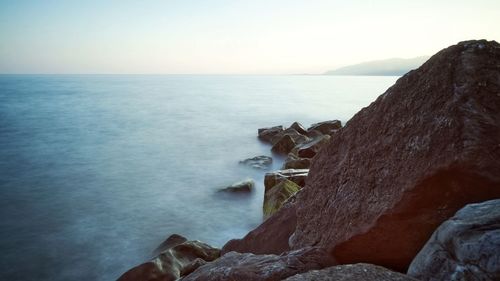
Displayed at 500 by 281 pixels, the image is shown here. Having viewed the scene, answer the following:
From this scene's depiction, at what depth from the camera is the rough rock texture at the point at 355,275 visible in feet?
9.66

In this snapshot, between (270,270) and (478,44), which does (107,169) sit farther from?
(478,44)

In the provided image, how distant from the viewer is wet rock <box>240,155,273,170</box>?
710 inches

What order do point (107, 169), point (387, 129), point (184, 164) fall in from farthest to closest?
A: point (184, 164)
point (107, 169)
point (387, 129)

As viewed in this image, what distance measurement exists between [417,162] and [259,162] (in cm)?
1525

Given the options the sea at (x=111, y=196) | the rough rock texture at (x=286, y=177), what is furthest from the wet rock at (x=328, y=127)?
the rough rock texture at (x=286, y=177)

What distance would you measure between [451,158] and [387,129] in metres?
1.00

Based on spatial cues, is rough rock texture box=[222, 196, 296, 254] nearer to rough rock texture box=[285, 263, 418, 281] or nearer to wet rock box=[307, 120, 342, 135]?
rough rock texture box=[285, 263, 418, 281]

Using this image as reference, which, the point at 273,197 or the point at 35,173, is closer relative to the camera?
→ the point at 273,197

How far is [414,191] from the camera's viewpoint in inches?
132

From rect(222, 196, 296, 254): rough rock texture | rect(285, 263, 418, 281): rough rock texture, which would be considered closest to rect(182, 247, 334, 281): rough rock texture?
rect(285, 263, 418, 281): rough rock texture

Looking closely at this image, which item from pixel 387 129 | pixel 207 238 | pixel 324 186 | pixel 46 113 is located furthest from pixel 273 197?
pixel 46 113

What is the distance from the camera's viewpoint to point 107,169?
63.4ft

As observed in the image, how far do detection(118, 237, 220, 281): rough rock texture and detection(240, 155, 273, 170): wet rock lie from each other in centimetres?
976

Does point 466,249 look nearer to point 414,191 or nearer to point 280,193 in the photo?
point 414,191
